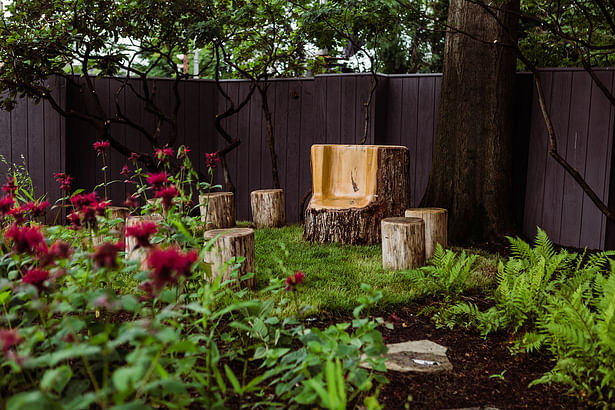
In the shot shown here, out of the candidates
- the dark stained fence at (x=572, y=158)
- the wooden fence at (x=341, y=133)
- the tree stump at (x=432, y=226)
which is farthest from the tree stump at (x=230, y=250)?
the dark stained fence at (x=572, y=158)

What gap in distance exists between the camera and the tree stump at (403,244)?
14.4 ft

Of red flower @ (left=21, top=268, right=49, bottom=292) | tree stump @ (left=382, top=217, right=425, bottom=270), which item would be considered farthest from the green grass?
red flower @ (left=21, top=268, right=49, bottom=292)

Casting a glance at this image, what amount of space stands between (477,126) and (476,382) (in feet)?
11.7

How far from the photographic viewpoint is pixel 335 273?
4281 mm

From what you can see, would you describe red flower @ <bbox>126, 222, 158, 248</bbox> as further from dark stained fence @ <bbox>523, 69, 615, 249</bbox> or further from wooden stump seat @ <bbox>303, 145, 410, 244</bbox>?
dark stained fence @ <bbox>523, 69, 615, 249</bbox>

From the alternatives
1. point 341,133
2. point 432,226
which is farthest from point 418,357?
point 341,133

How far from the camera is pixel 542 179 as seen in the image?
19.4 ft

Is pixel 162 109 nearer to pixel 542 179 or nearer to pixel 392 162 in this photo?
pixel 392 162

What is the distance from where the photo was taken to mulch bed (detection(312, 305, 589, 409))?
229 centimetres

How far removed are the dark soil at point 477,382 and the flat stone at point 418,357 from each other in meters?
0.05

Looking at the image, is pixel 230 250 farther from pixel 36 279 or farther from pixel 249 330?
pixel 36 279

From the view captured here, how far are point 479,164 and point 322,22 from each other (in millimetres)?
2624

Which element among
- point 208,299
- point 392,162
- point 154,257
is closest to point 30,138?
point 392,162

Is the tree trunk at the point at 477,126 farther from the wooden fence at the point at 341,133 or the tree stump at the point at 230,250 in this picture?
the tree stump at the point at 230,250
